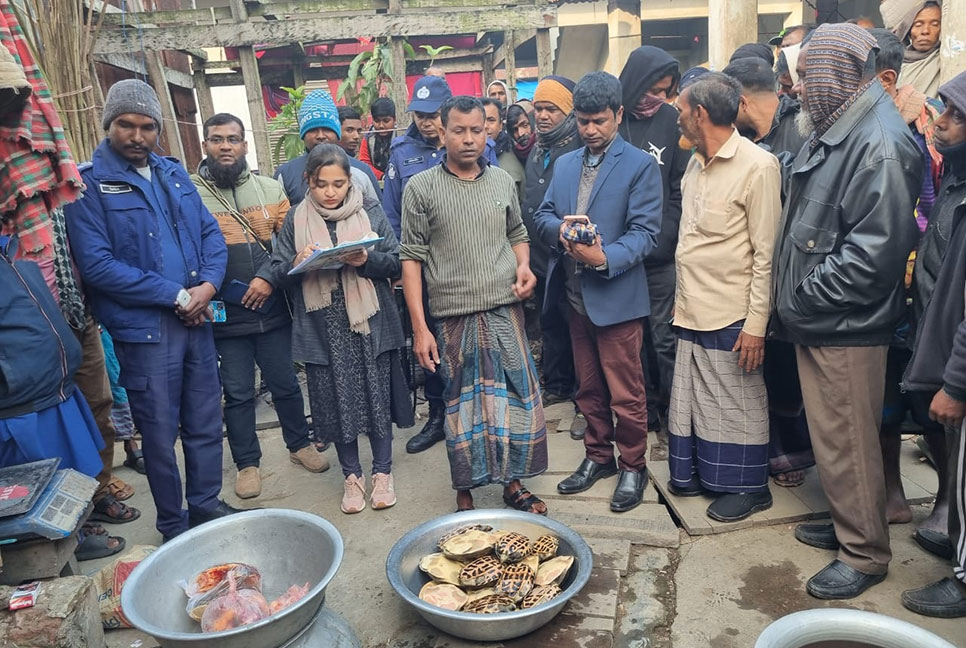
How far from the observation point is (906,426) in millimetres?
2980

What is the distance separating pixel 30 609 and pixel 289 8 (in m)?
7.05

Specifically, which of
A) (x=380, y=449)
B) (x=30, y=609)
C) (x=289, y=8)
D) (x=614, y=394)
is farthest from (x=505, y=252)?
(x=289, y=8)

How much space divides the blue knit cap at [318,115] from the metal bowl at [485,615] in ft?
8.68

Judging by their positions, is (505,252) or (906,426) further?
(505,252)

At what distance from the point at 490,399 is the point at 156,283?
1.64m

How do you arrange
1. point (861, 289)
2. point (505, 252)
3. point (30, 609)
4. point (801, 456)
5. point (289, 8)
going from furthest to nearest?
1. point (289, 8)
2. point (801, 456)
3. point (505, 252)
4. point (861, 289)
5. point (30, 609)

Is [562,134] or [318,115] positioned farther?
[562,134]

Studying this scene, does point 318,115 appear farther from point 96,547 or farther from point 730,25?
point 730,25

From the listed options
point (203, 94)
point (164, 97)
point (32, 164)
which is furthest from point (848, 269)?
point (203, 94)

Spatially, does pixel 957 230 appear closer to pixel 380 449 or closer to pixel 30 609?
pixel 380 449

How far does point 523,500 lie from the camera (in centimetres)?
329

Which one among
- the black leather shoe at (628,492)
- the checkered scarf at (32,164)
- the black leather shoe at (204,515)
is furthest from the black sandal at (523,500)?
the checkered scarf at (32,164)

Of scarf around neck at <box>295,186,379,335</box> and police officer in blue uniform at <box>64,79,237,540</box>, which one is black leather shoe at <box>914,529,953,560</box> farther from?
police officer in blue uniform at <box>64,79,237,540</box>

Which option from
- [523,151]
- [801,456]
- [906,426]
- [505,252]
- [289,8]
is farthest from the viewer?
[289,8]
